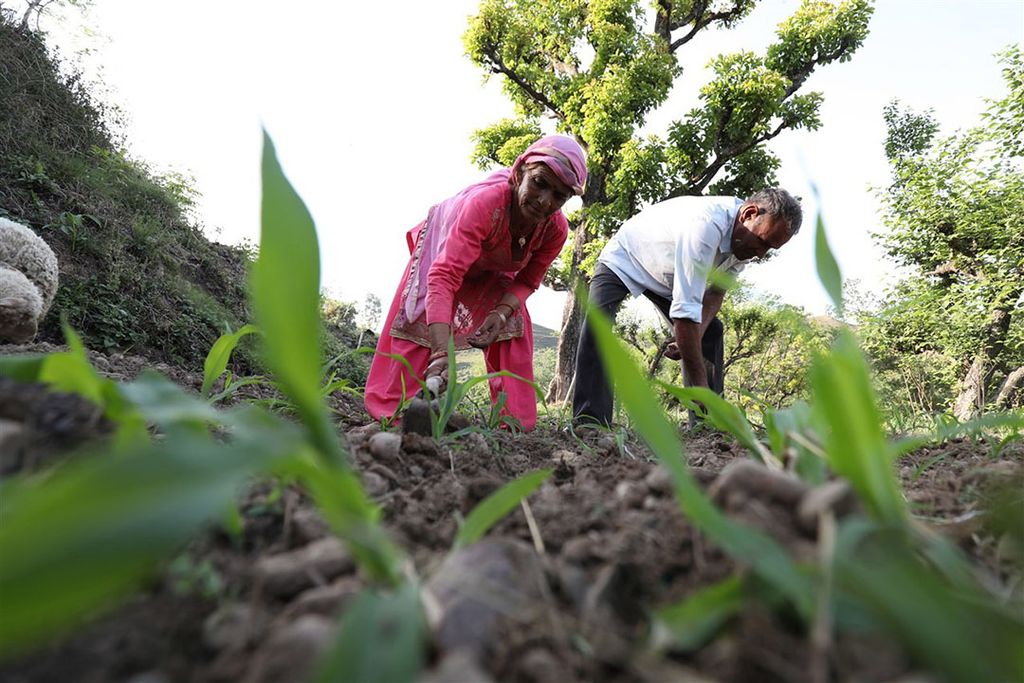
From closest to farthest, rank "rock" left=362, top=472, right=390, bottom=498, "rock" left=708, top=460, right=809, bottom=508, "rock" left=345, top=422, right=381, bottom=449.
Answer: "rock" left=708, top=460, right=809, bottom=508, "rock" left=362, top=472, right=390, bottom=498, "rock" left=345, top=422, right=381, bottom=449

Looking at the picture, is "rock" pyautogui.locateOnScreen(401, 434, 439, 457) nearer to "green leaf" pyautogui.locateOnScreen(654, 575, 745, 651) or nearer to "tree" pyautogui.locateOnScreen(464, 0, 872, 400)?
"green leaf" pyautogui.locateOnScreen(654, 575, 745, 651)

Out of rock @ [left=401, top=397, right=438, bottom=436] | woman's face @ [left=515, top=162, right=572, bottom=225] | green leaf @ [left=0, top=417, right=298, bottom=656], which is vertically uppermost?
woman's face @ [left=515, top=162, right=572, bottom=225]

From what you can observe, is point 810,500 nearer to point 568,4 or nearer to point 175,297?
point 175,297

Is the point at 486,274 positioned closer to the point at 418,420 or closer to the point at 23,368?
the point at 418,420

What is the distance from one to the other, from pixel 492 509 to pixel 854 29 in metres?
11.6

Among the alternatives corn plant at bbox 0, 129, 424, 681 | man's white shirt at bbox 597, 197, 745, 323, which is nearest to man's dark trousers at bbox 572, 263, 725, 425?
man's white shirt at bbox 597, 197, 745, 323

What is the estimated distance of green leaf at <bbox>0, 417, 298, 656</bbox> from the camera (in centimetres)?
24

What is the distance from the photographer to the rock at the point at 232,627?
35 cm

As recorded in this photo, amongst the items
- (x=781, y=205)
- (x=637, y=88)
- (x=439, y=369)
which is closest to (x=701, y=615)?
(x=439, y=369)

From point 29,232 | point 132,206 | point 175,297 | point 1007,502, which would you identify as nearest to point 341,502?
point 1007,502

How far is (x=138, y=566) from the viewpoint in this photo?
0.86ft

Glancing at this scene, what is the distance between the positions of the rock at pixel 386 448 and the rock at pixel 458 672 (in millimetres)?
592

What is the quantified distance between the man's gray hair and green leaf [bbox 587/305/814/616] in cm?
245

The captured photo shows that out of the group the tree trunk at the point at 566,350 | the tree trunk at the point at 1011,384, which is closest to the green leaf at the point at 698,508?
the tree trunk at the point at 566,350
